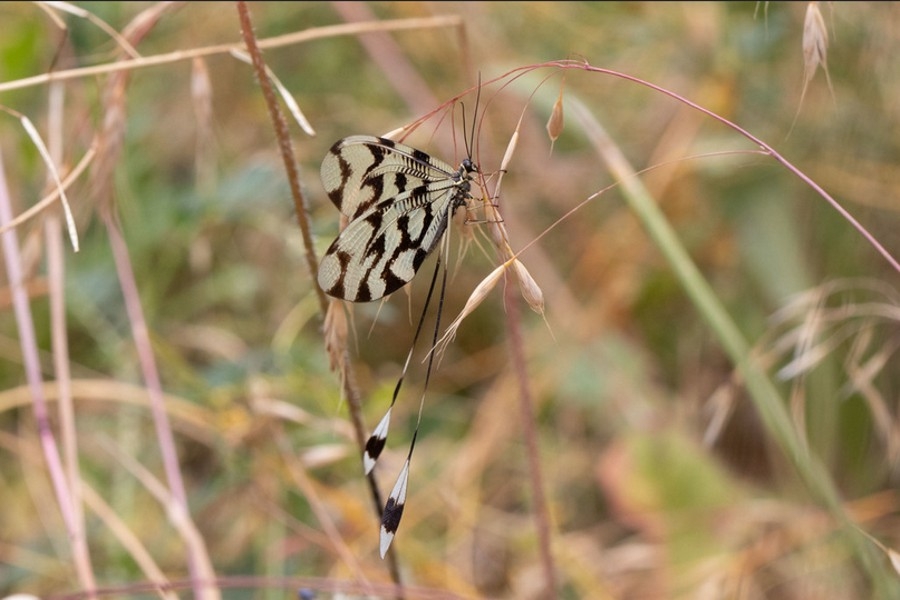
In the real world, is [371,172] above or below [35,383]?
above

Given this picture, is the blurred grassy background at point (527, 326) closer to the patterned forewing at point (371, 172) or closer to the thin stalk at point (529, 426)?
the thin stalk at point (529, 426)

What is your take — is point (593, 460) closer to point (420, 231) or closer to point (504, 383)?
point (504, 383)

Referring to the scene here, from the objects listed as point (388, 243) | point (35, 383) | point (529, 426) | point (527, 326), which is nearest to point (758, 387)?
→ point (529, 426)

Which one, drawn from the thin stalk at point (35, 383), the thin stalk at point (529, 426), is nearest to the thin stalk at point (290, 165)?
the thin stalk at point (529, 426)

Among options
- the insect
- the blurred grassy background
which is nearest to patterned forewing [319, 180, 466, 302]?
the insect

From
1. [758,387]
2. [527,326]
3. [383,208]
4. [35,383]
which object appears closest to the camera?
[383,208]

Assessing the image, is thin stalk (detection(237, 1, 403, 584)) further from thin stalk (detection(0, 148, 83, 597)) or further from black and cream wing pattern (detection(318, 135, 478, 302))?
thin stalk (detection(0, 148, 83, 597))

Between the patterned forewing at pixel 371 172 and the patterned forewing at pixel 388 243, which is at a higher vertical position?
the patterned forewing at pixel 371 172

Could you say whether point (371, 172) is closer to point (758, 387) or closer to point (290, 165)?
point (290, 165)
